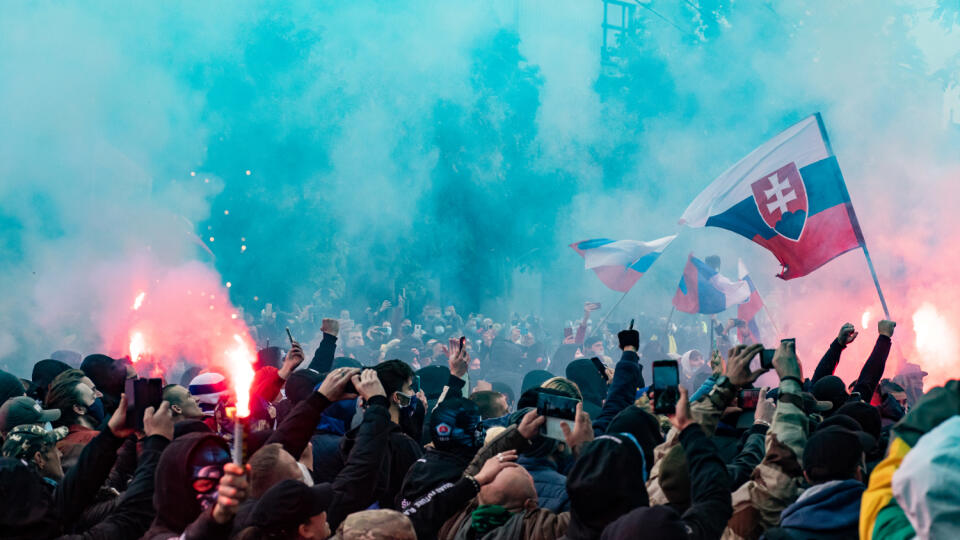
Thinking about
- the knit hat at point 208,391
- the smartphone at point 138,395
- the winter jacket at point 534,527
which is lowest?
the winter jacket at point 534,527

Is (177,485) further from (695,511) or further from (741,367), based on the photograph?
(741,367)

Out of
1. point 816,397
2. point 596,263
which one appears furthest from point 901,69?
point 816,397

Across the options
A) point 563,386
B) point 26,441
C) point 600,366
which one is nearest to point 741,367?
point 563,386

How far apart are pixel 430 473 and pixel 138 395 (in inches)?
41.3

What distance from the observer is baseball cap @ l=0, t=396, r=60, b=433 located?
3.32 m

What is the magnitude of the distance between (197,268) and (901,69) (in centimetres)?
1990

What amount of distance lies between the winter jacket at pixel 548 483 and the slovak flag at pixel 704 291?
6.15 metres

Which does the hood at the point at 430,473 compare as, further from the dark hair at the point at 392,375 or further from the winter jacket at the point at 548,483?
the dark hair at the point at 392,375

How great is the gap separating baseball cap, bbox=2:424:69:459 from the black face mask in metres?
1.25

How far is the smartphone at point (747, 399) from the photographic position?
3.43m

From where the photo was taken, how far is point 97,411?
14.3 feet

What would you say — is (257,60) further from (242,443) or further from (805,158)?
(242,443)

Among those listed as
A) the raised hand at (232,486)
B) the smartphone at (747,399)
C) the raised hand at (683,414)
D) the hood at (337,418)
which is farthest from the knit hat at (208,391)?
the smartphone at (747,399)

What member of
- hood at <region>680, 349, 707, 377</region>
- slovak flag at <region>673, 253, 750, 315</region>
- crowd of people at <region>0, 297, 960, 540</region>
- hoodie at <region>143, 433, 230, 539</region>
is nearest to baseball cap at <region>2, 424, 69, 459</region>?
crowd of people at <region>0, 297, 960, 540</region>
